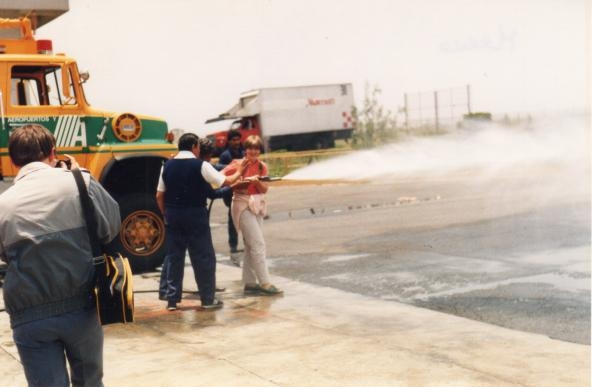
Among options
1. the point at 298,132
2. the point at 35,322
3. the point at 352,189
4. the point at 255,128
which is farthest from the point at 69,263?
the point at 298,132

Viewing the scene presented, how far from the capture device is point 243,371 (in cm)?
591

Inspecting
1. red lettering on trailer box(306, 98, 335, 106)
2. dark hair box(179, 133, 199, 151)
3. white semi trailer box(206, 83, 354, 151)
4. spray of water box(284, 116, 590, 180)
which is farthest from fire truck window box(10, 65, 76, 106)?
red lettering on trailer box(306, 98, 335, 106)

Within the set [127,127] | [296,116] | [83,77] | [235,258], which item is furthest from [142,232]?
[296,116]

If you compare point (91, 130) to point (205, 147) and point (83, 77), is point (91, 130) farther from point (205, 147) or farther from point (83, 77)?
point (205, 147)

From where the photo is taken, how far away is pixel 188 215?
8250 mm

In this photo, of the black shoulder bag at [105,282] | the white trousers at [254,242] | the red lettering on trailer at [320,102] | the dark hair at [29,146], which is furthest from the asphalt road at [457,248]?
the red lettering on trailer at [320,102]

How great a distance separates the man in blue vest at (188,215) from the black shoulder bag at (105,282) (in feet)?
13.7

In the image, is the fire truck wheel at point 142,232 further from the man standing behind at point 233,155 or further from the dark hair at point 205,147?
the dark hair at point 205,147

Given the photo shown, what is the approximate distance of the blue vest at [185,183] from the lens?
8.19 m

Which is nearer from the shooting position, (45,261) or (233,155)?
(45,261)

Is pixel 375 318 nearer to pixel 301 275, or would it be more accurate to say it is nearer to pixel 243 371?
pixel 243 371

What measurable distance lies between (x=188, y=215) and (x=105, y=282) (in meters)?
4.36

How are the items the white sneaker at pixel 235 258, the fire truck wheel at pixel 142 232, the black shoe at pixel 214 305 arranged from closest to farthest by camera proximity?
the black shoe at pixel 214 305
the fire truck wheel at pixel 142 232
the white sneaker at pixel 235 258

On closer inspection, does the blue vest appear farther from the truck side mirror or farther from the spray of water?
the spray of water
